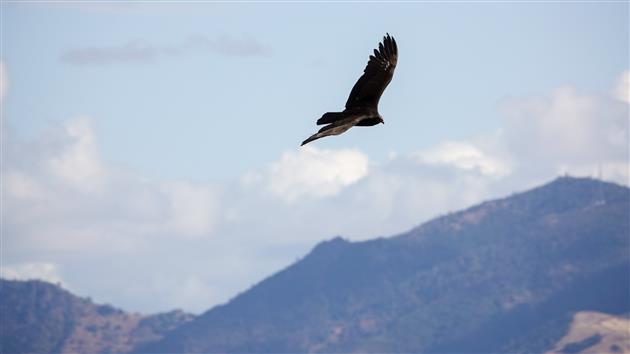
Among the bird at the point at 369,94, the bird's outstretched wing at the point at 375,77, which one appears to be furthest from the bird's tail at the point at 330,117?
the bird's outstretched wing at the point at 375,77

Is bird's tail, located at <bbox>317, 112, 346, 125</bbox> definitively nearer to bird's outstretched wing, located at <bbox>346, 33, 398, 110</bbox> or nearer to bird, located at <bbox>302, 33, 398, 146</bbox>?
bird, located at <bbox>302, 33, 398, 146</bbox>

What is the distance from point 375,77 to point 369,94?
32.3 inches

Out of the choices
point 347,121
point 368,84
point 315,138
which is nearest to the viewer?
point 315,138

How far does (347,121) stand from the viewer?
42.1m

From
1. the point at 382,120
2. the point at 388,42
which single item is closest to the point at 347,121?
the point at 382,120

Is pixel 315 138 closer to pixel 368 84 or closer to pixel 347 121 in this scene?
pixel 347 121

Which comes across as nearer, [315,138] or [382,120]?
[315,138]

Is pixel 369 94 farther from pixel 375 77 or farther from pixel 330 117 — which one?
pixel 330 117

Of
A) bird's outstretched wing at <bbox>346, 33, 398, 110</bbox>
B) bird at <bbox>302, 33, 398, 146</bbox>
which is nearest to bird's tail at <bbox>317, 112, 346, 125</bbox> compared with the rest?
bird at <bbox>302, 33, 398, 146</bbox>

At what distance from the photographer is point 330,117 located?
1671 inches

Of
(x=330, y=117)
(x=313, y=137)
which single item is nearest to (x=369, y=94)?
(x=330, y=117)

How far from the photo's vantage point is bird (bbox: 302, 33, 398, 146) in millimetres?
42188

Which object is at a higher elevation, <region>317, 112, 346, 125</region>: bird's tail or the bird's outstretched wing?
the bird's outstretched wing

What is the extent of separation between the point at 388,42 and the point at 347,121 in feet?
16.6
